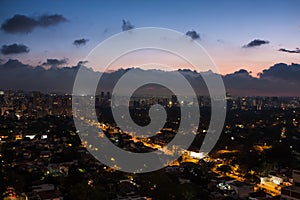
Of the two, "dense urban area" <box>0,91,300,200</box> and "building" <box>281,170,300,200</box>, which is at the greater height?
"building" <box>281,170,300,200</box>

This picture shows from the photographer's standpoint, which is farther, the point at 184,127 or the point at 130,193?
the point at 184,127

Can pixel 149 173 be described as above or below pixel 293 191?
below

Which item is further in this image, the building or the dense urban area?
the dense urban area

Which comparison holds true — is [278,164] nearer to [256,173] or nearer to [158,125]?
[256,173]

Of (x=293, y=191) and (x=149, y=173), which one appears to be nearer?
(x=293, y=191)

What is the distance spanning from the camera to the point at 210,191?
5223 mm

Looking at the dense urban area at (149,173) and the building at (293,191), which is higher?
the building at (293,191)

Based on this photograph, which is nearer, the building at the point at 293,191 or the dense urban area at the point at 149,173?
the building at the point at 293,191

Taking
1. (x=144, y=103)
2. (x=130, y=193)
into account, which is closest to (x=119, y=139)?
(x=130, y=193)

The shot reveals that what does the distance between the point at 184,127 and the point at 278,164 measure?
6.97 metres

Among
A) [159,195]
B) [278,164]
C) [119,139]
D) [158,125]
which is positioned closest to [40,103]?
[158,125]

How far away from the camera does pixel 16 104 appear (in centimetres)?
2094

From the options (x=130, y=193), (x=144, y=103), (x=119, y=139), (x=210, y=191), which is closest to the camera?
(x=130, y=193)

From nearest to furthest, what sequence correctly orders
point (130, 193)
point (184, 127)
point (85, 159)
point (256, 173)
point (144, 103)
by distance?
point (130, 193) → point (256, 173) → point (85, 159) → point (184, 127) → point (144, 103)
